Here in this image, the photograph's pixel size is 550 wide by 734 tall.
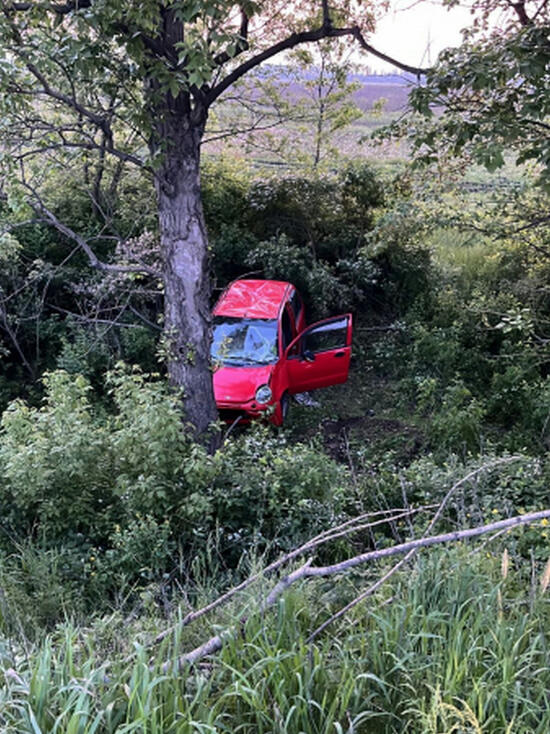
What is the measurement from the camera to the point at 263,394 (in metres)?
8.38

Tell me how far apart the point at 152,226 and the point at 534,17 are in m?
Answer: 6.83

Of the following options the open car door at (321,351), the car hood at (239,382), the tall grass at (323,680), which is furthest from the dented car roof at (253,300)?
the tall grass at (323,680)

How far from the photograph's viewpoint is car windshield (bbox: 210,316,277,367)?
350 inches

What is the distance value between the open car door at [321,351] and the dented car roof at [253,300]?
28.3 inches

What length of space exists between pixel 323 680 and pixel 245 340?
6.96 metres

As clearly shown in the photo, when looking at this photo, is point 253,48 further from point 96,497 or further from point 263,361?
point 96,497

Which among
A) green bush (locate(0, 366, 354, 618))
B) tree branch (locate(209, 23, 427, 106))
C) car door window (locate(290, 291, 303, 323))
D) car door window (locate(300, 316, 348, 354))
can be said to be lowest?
green bush (locate(0, 366, 354, 618))

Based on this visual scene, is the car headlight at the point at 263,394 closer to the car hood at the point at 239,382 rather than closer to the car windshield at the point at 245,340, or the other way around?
the car hood at the point at 239,382

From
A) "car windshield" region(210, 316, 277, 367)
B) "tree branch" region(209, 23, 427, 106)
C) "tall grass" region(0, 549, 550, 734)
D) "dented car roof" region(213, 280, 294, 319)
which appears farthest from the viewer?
"dented car roof" region(213, 280, 294, 319)

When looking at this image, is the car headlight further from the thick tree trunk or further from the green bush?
the green bush

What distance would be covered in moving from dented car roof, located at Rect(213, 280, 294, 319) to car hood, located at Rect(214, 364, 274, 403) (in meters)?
1.06

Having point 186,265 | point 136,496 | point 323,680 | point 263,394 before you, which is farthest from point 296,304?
point 323,680

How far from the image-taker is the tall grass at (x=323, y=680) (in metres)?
2.20

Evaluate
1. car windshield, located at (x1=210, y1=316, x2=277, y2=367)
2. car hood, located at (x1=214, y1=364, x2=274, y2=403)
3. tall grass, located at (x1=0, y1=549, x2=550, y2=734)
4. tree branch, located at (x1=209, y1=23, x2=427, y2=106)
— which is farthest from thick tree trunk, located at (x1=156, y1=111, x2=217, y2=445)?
tall grass, located at (x1=0, y1=549, x2=550, y2=734)
